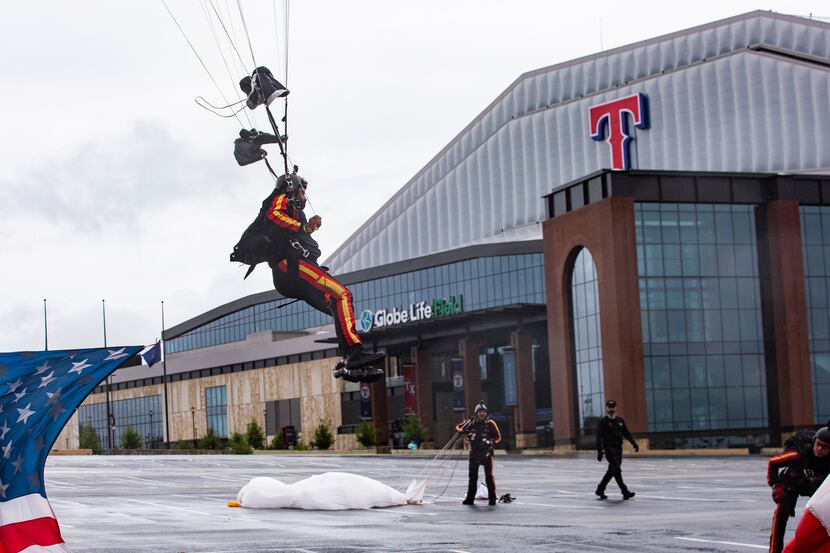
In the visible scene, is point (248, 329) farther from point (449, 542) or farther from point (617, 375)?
point (449, 542)

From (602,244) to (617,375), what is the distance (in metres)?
6.48

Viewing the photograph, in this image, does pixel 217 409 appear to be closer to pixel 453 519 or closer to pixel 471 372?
pixel 471 372

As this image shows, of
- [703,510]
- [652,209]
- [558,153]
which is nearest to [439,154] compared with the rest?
[558,153]

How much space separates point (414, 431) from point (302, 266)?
68008 millimetres

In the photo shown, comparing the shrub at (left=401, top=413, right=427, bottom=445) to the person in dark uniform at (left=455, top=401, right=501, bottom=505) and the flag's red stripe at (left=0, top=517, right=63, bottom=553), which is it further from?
the flag's red stripe at (left=0, top=517, right=63, bottom=553)

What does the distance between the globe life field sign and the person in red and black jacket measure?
221ft

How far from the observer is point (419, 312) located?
274ft

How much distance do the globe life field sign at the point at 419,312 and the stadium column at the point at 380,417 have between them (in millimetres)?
4013

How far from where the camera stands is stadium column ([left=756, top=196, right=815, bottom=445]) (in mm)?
63500

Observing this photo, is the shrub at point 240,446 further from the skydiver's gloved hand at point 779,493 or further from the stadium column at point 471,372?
the skydiver's gloved hand at point 779,493

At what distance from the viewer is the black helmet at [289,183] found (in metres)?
14.7

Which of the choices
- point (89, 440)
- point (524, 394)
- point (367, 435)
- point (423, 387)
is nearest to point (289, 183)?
point (524, 394)

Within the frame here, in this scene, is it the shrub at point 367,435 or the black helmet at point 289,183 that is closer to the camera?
the black helmet at point 289,183

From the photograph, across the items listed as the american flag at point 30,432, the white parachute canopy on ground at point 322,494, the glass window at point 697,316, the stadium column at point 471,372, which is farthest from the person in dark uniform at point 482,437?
the stadium column at point 471,372
